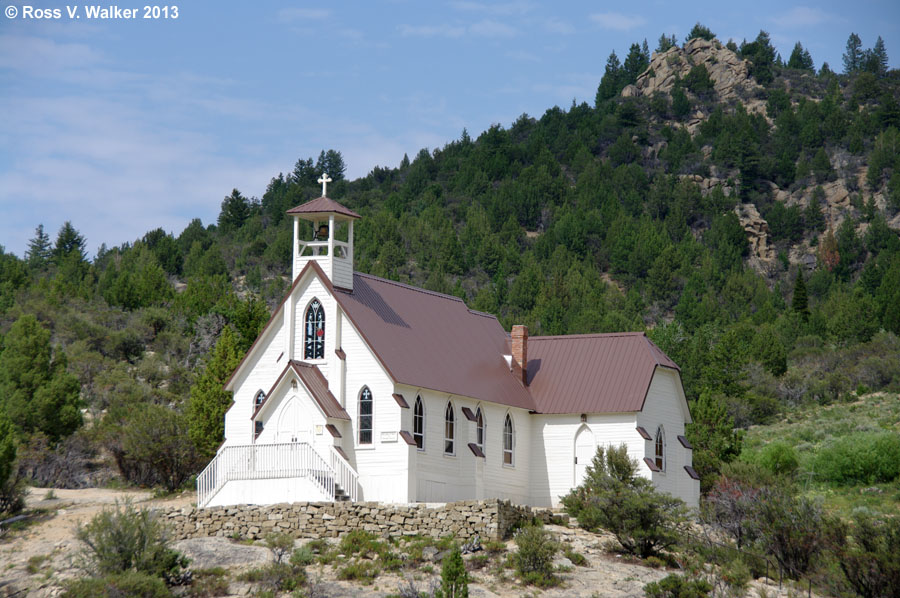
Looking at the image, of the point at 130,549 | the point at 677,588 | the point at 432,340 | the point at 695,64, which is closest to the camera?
the point at 677,588

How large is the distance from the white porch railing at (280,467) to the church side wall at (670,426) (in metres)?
11.7

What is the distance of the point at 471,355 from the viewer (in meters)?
44.2

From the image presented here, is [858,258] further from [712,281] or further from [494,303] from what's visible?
[494,303]

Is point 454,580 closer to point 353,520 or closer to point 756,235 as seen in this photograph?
point 353,520

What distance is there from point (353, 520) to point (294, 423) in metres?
4.51

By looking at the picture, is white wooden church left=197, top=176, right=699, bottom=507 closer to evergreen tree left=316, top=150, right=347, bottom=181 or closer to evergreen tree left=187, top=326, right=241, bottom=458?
evergreen tree left=187, top=326, right=241, bottom=458

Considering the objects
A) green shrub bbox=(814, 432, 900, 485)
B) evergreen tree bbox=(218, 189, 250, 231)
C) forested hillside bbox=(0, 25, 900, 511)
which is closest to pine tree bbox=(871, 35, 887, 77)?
forested hillside bbox=(0, 25, 900, 511)

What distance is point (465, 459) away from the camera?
4106 cm

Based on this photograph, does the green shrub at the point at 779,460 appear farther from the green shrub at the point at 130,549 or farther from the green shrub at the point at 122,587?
the green shrub at the point at 122,587

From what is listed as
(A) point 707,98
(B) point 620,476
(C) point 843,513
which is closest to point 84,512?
(B) point 620,476

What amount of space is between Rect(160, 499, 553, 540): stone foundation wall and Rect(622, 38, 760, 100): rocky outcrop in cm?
14660

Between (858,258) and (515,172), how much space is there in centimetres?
4059

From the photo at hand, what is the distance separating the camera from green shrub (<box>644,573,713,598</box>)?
30781mm

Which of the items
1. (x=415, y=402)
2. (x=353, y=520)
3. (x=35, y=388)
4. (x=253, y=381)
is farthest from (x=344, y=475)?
(x=35, y=388)
